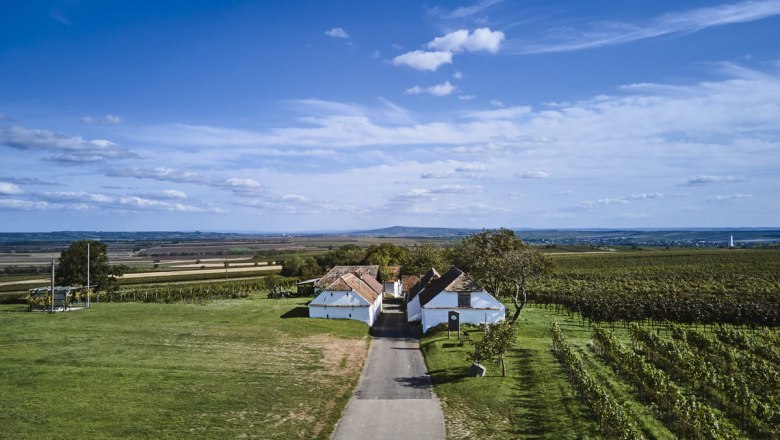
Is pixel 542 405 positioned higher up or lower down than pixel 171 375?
lower down

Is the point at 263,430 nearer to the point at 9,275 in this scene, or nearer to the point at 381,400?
the point at 381,400

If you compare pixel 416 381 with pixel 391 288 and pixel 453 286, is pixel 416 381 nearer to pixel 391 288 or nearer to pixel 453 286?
pixel 453 286

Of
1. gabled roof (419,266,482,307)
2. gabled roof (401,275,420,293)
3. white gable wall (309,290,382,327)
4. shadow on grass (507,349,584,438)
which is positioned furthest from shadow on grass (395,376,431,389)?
gabled roof (401,275,420,293)

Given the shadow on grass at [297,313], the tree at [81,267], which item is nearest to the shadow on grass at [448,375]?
the shadow on grass at [297,313]

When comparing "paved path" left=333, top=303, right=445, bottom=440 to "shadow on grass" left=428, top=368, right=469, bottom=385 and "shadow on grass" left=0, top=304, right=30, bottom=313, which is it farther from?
"shadow on grass" left=0, top=304, right=30, bottom=313

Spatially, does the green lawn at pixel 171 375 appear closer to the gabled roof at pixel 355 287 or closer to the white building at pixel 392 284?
the gabled roof at pixel 355 287

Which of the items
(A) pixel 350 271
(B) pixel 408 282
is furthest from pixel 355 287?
(B) pixel 408 282
